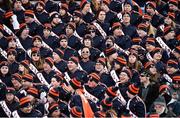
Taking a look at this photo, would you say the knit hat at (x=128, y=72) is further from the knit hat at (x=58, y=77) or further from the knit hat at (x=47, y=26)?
the knit hat at (x=47, y=26)

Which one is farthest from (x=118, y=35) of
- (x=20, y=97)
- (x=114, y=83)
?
(x=20, y=97)

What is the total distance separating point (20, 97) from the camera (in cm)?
2409

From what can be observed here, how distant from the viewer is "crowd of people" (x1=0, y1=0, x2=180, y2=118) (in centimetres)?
2383

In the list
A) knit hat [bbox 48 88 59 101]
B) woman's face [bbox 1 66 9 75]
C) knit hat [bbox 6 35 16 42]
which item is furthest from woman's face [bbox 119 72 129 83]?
knit hat [bbox 6 35 16 42]

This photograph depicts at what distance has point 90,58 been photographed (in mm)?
26453

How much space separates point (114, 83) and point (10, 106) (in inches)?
113

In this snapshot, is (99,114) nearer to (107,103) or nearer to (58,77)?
(107,103)

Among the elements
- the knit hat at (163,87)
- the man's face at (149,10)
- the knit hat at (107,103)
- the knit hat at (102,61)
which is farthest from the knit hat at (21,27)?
the knit hat at (163,87)

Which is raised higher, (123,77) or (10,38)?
(10,38)

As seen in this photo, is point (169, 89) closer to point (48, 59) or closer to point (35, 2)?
point (48, 59)

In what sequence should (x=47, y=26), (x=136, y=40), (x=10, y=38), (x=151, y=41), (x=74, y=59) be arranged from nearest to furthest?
(x=74, y=59)
(x=151, y=41)
(x=136, y=40)
(x=10, y=38)
(x=47, y=26)

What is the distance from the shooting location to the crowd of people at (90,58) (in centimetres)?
2383

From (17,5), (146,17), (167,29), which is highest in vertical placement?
(17,5)

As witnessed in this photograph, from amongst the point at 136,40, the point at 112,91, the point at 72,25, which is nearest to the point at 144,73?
the point at 112,91
